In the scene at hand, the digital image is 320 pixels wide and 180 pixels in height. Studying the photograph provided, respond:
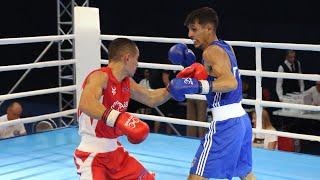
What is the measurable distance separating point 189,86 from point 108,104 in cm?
42

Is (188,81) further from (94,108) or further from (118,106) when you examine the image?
(94,108)

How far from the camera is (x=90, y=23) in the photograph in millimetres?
5609

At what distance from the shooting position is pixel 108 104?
10.2ft

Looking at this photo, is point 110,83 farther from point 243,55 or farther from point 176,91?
point 243,55

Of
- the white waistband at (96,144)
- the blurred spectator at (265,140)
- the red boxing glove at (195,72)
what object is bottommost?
the blurred spectator at (265,140)

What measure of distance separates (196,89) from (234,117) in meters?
0.33

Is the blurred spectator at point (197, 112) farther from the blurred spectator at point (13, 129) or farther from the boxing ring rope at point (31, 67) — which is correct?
the blurred spectator at point (13, 129)

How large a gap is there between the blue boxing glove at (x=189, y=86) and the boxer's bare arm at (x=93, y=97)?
16.0 inches

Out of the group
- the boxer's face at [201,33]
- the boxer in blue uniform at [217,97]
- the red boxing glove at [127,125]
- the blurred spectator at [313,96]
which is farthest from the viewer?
the blurred spectator at [313,96]

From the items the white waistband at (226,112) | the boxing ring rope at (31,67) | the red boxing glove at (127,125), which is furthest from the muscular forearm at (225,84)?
the boxing ring rope at (31,67)

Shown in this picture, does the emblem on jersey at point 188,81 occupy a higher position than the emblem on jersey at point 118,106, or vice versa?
the emblem on jersey at point 188,81

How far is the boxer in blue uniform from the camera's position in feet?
10.5

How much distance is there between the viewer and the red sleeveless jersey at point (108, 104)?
3.11m

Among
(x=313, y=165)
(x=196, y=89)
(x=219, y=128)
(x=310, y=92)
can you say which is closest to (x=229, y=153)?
(x=219, y=128)
